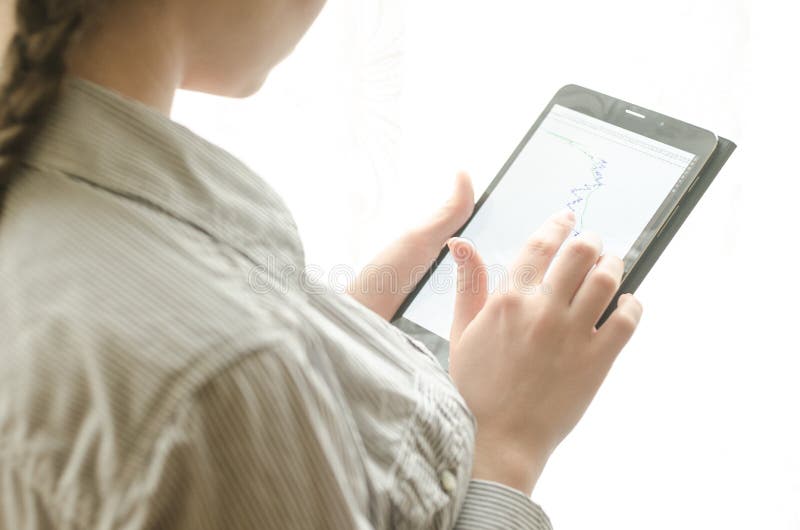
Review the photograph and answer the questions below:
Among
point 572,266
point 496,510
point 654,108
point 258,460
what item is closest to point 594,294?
point 572,266

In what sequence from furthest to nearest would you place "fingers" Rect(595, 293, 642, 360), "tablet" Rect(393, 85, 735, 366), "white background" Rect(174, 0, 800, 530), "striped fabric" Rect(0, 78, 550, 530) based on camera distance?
"white background" Rect(174, 0, 800, 530)
"tablet" Rect(393, 85, 735, 366)
"fingers" Rect(595, 293, 642, 360)
"striped fabric" Rect(0, 78, 550, 530)

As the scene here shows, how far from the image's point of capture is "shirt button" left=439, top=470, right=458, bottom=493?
1.13 feet

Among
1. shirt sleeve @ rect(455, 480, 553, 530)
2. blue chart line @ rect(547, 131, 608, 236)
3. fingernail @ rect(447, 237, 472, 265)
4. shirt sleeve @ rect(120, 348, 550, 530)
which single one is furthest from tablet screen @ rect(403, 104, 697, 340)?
shirt sleeve @ rect(120, 348, 550, 530)

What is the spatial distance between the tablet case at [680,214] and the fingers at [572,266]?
0.10m

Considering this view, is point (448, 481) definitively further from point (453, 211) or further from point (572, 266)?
point (453, 211)

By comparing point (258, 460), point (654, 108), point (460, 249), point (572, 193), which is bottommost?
point (258, 460)

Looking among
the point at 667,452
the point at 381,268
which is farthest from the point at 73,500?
the point at 667,452

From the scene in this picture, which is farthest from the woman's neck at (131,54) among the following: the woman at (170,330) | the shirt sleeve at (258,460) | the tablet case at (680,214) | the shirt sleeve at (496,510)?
the tablet case at (680,214)

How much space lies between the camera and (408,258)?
1.99 feet

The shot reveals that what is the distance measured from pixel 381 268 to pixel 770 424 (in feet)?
1.23

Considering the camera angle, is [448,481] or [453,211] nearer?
[448,481]

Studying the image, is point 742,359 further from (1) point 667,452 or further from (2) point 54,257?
(2) point 54,257

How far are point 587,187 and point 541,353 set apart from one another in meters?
0.22

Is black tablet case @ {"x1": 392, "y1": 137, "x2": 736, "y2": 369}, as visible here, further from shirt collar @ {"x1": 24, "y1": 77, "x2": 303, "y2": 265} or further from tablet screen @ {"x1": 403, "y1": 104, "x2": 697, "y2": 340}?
shirt collar @ {"x1": 24, "y1": 77, "x2": 303, "y2": 265}
